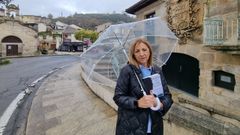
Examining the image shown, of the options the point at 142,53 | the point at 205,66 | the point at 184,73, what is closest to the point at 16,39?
the point at 184,73

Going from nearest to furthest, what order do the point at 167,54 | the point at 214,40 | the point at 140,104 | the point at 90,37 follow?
the point at 140,104 → the point at 167,54 → the point at 214,40 → the point at 90,37

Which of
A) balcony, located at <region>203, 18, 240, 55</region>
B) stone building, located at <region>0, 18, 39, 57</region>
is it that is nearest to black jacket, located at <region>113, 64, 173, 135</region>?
balcony, located at <region>203, 18, 240, 55</region>

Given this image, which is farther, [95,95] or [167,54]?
[95,95]

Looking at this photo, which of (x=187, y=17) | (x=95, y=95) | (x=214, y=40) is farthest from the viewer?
(x=187, y=17)

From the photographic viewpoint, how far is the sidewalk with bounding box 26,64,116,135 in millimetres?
6532

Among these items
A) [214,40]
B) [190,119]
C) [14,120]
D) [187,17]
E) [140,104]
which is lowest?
[14,120]

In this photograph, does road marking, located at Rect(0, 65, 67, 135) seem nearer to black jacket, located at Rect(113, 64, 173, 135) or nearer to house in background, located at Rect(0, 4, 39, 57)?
black jacket, located at Rect(113, 64, 173, 135)

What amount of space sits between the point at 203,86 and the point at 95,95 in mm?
3722

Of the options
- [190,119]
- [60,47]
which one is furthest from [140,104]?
[60,47]

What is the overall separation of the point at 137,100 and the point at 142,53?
0.51m

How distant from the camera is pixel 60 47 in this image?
5922 centimetres

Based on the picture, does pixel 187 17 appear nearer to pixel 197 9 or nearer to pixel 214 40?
pixel 197 9

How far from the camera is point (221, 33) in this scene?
8.35m

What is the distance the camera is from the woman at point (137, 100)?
292cm
